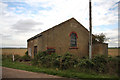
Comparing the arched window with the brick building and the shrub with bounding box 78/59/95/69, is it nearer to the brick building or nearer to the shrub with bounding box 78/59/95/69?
the brick building

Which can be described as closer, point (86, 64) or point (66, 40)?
point (86, 64)

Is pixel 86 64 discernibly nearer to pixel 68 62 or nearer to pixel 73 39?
pixel 68 62

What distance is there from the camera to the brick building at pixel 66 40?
14729 millimetres

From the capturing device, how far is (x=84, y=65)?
29.9 ft

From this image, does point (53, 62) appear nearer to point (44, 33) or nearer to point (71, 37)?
point (44, 33)

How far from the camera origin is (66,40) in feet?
52.0

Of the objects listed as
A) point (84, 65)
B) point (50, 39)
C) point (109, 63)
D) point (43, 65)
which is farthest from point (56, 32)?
point (109, 63)

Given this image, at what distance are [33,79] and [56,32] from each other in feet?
29.4

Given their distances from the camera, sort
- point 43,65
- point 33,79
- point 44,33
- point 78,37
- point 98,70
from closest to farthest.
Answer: point 33,79, point 98,70, point 43,65, point 44,33, point 78,37

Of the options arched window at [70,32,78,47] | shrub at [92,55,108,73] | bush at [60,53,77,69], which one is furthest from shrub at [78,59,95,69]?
arched window at [70,32,78,47]

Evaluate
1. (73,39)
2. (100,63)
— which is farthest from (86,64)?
(73,39)

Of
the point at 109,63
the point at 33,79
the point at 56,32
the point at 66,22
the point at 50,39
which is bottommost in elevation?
the point at 33,79

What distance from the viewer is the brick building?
14.7 m

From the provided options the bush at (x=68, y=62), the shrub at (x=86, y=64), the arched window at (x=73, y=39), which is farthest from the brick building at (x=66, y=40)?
the shrub at (x=86, y=64)
